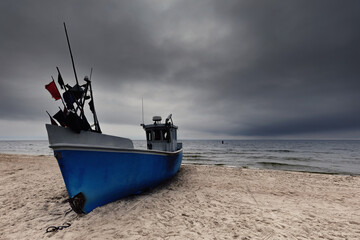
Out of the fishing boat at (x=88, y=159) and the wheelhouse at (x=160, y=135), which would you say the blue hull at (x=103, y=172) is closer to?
the fishing boat at (x=88, y=159)

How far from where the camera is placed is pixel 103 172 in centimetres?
496

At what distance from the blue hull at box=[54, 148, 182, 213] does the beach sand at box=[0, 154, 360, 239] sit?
0.57 m

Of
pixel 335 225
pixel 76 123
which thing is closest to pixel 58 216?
pixel 76 123

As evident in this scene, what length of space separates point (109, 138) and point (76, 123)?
138 cm

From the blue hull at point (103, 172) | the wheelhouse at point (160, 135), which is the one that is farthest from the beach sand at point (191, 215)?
the wheelhouse at point (160, 135)

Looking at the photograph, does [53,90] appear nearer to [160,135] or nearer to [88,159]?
[88,159]

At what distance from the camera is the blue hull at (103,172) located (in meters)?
4.36

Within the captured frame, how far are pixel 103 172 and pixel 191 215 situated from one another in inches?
123

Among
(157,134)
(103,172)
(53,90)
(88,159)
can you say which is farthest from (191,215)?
(157,134)

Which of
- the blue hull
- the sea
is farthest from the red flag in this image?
the sea

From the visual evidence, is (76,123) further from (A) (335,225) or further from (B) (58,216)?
(A) (335,225)

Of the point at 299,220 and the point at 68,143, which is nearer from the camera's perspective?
the point at 68,143

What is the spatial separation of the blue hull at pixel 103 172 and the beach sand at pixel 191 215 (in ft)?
1.88

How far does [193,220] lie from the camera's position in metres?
4.80
